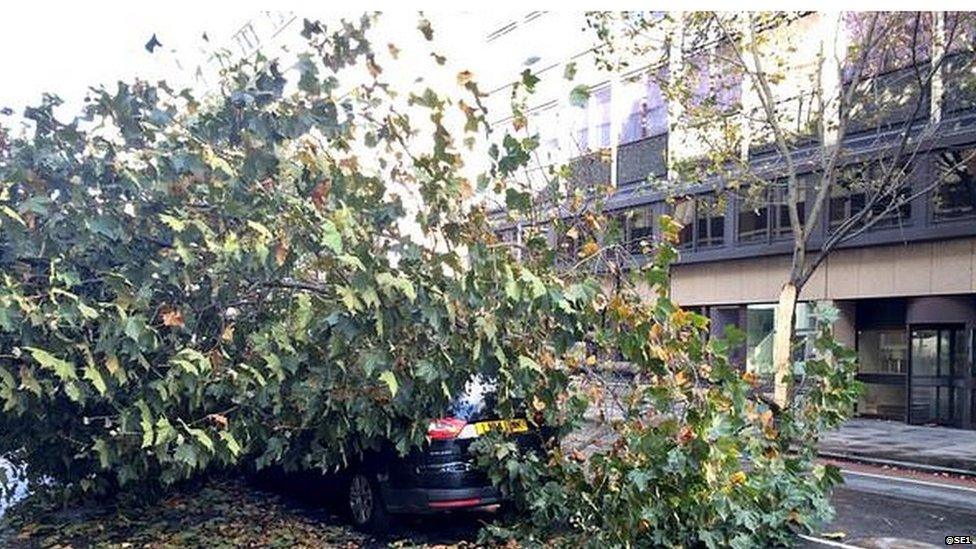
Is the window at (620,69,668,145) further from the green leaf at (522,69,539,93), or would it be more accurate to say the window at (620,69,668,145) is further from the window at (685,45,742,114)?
the green leaf at (522,69,539,93)

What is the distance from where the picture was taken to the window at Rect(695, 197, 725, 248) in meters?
20.9

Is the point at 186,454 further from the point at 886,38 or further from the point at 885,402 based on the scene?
the point at 885,402

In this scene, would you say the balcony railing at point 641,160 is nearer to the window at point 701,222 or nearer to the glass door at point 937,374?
the window at point 701,222

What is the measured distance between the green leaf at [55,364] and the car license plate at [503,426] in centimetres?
316

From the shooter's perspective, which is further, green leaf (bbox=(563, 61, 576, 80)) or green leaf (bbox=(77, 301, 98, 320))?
green leaf (bbox=(563, 61, 576, 80))

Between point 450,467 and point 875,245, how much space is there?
14.0 meters

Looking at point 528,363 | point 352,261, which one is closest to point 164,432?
point 352,261

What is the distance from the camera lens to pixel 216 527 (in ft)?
23.9

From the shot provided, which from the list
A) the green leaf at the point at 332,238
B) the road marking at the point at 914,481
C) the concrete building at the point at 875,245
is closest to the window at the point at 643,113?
the concrete building at the point at 875,245

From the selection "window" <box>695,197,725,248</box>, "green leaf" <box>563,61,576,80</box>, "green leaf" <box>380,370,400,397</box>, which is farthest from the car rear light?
"window" <box>695,197,725,248</box>

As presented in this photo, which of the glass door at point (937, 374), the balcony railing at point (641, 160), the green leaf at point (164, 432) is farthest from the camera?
the balcony railing at point (641, 160)

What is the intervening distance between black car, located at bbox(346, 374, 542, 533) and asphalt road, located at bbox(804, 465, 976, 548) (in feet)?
8.84

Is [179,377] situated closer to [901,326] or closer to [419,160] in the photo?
[419,160]

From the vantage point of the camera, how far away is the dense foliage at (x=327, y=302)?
5516 mm
